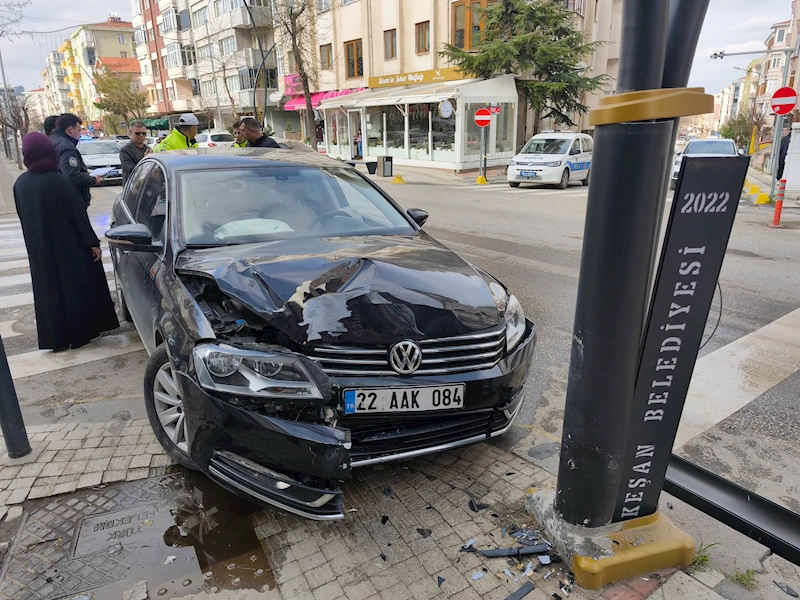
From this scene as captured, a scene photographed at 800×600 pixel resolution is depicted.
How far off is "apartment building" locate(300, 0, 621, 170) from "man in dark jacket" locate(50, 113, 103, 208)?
58.5 feet

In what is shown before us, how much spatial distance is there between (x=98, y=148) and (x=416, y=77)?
52.4ft

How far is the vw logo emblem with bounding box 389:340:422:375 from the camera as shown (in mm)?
2576

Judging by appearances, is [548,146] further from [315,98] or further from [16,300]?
[315,98]

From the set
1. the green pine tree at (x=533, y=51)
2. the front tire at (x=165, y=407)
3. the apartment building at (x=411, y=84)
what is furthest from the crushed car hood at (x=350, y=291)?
the green pine tree at (x=533, y=51)

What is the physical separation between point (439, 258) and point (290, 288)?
104cm

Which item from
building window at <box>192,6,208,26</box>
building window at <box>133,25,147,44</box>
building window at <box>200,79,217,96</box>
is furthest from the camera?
building window at <box>133,25,147,44</box>

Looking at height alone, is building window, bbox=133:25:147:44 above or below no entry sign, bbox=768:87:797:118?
above

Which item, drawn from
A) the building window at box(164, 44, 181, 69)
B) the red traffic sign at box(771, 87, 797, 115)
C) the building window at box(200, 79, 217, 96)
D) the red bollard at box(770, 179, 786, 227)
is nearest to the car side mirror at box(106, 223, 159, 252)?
the red bollard at box(770, 179, 786, 227)

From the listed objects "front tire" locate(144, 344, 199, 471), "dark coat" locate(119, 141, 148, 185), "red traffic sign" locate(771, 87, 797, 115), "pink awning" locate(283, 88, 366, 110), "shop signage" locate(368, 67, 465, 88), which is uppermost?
"shop signage" locate(368, 67, 465, 88)

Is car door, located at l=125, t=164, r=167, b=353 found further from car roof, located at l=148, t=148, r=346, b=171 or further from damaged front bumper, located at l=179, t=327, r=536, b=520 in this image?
damaged front bumper, located at l=179, t=327, r=536, b=520

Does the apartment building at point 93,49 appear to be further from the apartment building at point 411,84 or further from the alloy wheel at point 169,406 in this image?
the alloy wheel at point 169,406

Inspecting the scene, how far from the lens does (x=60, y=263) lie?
4777mm

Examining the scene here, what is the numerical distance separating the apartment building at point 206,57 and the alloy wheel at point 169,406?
37.2 m

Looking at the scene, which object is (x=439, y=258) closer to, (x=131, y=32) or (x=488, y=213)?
(x=488, y=213)
